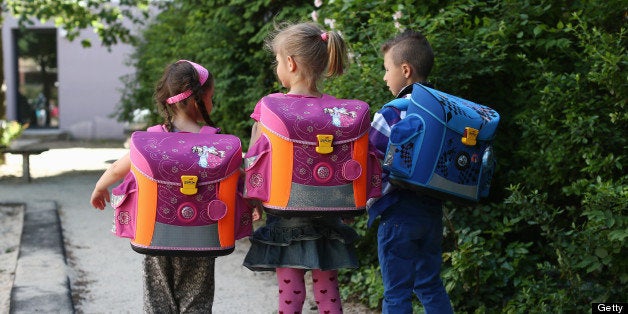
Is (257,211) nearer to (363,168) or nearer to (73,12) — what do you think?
(363,168)

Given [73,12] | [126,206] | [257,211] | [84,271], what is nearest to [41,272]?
[84,271]

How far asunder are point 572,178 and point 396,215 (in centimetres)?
119

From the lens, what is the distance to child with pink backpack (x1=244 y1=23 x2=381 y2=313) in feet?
10.2

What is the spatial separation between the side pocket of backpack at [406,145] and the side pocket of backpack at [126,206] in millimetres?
1062

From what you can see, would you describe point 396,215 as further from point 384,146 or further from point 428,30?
point 428,30

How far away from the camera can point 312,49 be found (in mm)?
3297

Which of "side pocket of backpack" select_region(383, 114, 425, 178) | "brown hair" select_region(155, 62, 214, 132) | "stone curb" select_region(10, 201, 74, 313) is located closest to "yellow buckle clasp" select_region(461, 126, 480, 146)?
"side pocket of backpack" select_region(383, 114, 425, 178)

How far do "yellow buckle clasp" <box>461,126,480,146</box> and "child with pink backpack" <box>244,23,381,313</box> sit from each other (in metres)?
0.39

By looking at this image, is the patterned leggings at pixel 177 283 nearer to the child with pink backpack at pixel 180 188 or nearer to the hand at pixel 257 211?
the child with pink backpack at pixel 180 188

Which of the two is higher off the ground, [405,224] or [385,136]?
[385,136]

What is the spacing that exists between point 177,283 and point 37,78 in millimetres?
24503

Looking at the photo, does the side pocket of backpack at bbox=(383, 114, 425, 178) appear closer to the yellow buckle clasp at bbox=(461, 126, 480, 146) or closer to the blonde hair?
the yellow buckle clasp at bbox=(461, 126, 480, 146)

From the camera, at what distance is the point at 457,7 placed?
4543 mm

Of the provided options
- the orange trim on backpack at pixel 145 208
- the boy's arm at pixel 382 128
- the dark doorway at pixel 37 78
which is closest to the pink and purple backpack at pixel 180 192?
the orange trim on backpack at pixel 145 208
